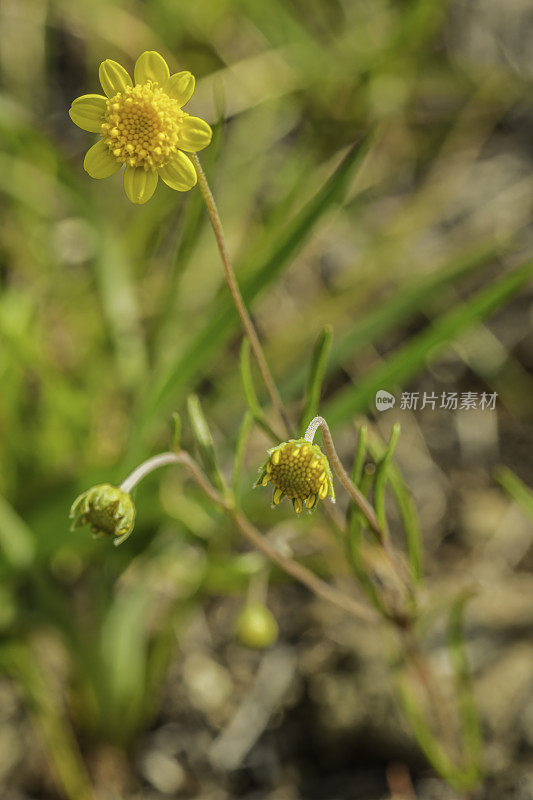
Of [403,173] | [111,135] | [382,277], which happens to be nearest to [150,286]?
[382,277]

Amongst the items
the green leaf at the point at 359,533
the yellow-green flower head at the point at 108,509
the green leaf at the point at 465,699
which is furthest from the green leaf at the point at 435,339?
the yellow-green flower head at the point at 108,509

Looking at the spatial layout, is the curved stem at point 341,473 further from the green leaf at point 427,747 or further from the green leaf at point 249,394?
the green leaf at point 427,747

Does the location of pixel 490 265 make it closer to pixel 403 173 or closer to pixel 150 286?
pixel 403 173

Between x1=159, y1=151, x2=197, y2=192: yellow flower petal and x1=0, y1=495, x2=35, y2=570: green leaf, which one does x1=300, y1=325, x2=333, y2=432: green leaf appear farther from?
x1=0, y1=495, x2=35, y2=570: green leaf

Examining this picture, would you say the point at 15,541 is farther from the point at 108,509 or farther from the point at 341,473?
the point at 341,473

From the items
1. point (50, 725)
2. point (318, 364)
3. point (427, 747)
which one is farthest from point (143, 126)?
point (50, 725)
